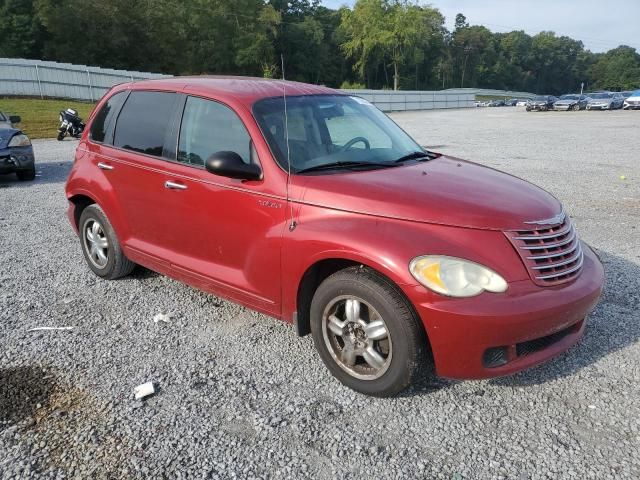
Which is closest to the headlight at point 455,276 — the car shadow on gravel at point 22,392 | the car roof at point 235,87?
the car roof at point 235,87

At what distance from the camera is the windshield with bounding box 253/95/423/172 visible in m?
3.57

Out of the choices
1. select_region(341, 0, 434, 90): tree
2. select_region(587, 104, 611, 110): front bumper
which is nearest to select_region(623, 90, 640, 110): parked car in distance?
select_region(587, 104, 611, 110): front bumper

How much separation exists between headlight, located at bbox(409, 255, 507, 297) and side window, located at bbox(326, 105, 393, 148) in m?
1.41

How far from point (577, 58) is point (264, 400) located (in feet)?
554

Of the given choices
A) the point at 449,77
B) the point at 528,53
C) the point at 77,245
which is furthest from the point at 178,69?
the point at 528,53

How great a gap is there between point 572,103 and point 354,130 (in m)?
50.2

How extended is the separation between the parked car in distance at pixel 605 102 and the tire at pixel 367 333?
50718 mm

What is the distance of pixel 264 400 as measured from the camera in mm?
3115

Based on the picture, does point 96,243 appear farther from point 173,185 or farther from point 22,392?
point 22,392

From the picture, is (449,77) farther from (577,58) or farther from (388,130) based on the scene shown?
(388,130)

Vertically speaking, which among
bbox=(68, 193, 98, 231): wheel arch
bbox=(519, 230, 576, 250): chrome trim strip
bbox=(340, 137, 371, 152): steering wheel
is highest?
bbox=(340, 137, 371, 152): steering wheel

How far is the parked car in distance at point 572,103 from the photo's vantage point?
47500mm

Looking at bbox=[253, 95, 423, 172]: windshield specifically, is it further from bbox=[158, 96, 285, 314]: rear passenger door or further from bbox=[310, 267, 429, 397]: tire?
bbox=[310, 267, 429, 397]: tire

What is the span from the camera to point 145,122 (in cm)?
437
